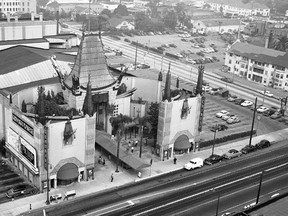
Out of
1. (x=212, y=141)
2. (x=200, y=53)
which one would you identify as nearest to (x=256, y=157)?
(x=212, y=141)

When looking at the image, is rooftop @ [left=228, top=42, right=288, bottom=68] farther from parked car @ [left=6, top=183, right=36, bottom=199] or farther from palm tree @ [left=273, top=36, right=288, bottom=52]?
parked car @ [left=6, top=183, right=36, bottom=199]

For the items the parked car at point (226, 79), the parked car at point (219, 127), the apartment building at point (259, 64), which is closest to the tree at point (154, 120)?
the parked car at point (219, 127)

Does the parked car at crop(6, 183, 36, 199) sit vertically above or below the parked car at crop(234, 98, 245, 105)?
below

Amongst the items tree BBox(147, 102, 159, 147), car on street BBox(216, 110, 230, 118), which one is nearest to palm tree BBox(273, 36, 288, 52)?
car on street BBox(216, 110, 230, 118)

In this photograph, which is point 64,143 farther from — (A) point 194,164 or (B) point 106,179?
(A) point 194,164

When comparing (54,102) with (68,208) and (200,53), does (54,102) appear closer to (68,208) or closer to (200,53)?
(68,208)

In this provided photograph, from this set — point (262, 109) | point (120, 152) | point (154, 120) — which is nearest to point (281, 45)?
point (262, 109)
